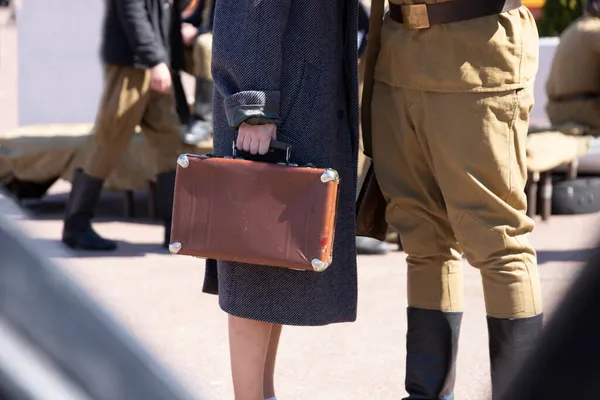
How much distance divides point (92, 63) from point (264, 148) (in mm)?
5549

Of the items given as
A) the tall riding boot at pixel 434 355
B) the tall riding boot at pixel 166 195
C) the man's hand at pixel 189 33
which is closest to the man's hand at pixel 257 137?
the tall riding boot at pixel 434 355

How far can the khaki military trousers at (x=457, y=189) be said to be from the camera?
2701 millimetres

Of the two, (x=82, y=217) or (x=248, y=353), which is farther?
(x=82, y=217)

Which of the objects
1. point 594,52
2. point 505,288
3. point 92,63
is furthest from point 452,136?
point 92,63

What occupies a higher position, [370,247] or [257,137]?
[257,137]

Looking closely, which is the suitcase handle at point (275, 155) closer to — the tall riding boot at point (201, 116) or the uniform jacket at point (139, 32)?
the uniform jacket at point (139, 32)

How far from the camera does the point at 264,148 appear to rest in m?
2.59

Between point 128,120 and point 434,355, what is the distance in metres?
2.73

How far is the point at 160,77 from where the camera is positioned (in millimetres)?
5078

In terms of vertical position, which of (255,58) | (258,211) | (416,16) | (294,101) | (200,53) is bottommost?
(200,53)

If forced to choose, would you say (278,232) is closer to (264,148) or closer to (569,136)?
(264,148)

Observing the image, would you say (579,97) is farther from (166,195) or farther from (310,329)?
(310,329)

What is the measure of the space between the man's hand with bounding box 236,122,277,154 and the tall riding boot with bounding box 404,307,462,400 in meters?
0.67

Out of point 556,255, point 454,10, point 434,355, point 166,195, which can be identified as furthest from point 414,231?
point 166,195
